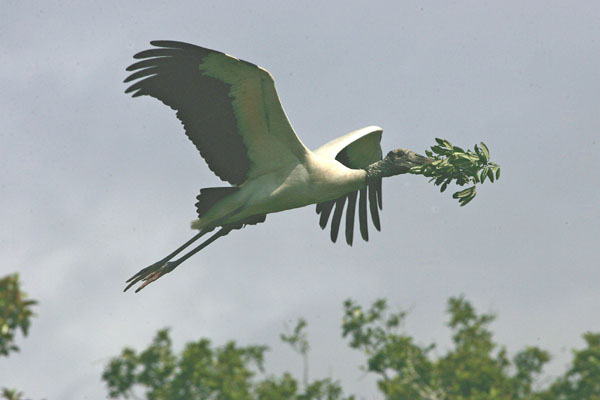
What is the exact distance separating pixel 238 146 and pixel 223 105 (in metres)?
0.57

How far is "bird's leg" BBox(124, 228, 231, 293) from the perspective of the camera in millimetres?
9836

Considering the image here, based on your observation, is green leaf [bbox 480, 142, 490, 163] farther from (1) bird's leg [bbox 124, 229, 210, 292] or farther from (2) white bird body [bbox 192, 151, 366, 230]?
(1) bird's leg [bbox 124, 229, 210, 292]

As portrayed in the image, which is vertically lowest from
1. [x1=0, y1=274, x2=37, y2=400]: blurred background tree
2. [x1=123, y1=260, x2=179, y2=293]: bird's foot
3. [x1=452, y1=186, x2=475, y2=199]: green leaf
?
[x1=0, y1=274, x2=37, y2=400]: blurred background tree

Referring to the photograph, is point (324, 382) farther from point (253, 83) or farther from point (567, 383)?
point (253, 83)

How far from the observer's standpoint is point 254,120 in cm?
880

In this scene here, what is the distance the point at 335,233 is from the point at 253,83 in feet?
9.90

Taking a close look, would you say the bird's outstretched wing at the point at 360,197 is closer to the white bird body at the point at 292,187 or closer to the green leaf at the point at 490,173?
the white bird body at the point at 292,187

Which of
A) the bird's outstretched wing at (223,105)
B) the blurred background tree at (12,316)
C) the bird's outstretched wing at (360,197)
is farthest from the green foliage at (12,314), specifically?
the bird's outstretched wing at (360,197)

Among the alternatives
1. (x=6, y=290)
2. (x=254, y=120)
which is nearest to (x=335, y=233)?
(x=254, y=120)

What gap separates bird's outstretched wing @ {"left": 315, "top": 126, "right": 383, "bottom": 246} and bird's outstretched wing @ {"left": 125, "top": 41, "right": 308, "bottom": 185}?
5.49 feet

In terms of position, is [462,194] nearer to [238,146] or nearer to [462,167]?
[462,167]

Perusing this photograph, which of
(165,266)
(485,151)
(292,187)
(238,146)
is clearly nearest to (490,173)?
(485,151)

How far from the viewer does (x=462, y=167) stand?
8656mm

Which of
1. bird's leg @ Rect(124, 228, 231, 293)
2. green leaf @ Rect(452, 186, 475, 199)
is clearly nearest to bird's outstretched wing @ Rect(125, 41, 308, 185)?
bird's leg @ Rect(124, 228, 231, 293)
